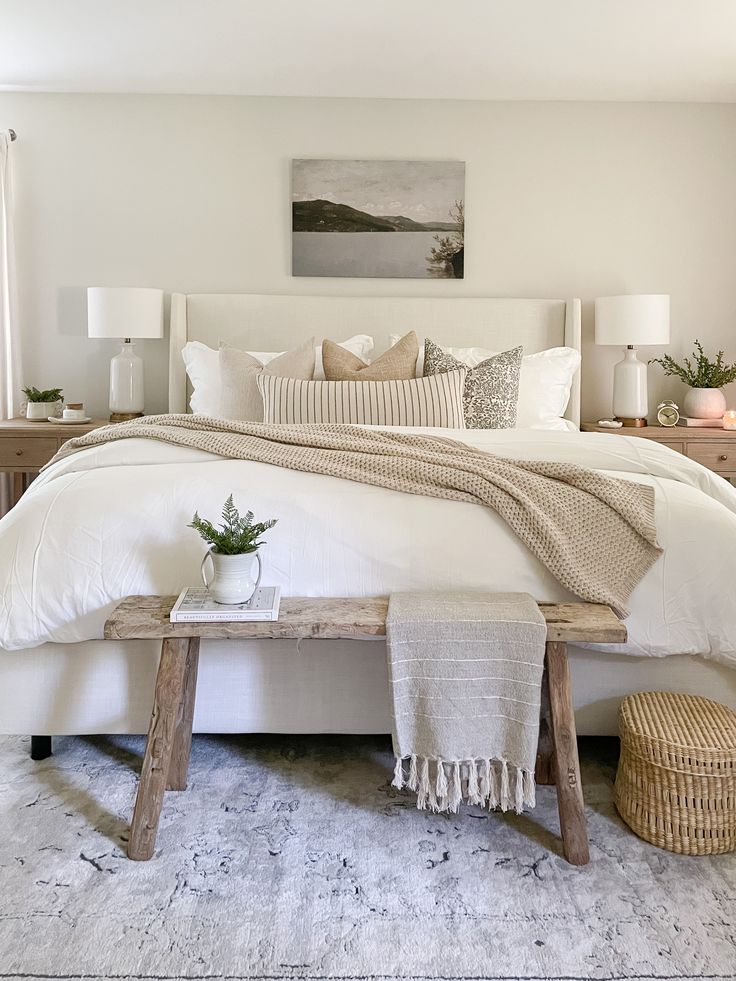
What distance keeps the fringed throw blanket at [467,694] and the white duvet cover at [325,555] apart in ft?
0.79

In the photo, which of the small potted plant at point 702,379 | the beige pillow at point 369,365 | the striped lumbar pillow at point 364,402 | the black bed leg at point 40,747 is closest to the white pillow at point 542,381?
the beige pillow at point 369,365

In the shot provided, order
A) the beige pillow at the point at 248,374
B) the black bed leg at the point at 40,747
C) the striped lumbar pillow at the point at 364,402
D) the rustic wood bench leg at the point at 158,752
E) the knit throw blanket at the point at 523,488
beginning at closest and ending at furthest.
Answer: the rustic wood bench leg at the point at 158,752 < the knit throw blanket at the point at 523,488 < the black bed leg at the point at 40,747 < the striped lumbar pillow at the point at 364,402 < the beige pillow at the point at 248,374

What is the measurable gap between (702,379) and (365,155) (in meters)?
2.09

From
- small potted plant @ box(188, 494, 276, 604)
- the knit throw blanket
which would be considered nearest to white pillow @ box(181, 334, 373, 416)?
the knit throw blanket

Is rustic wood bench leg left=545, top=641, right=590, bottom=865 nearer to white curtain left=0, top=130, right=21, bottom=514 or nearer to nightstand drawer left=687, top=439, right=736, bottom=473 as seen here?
nightstand drawer left=687, top=439, right=736, bottom=473

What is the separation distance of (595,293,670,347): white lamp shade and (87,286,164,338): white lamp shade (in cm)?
228

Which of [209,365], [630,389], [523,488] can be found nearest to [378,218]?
[209,365]

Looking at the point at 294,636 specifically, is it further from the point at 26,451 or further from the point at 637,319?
the point at 637,319

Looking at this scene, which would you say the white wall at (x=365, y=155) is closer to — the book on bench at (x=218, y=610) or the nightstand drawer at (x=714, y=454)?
the nightstand drawer at (x=714, y=454)

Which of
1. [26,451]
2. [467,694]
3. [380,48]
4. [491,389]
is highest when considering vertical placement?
[380,48]

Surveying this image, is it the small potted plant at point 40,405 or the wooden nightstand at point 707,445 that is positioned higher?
the small potted plant at point 40,405

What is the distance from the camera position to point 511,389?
12.4ft

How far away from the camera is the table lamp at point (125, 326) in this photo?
168 inches

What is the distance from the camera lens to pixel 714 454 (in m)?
4.18
